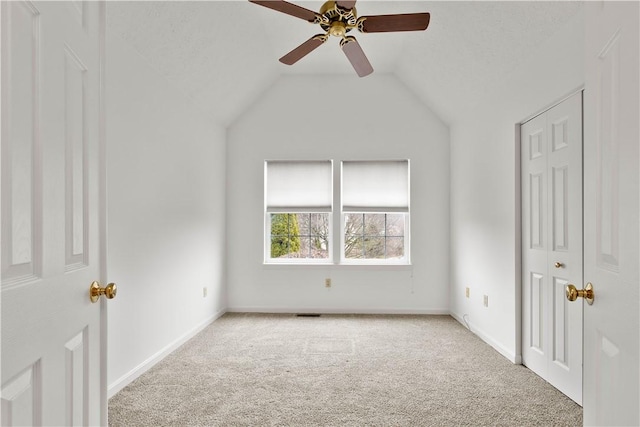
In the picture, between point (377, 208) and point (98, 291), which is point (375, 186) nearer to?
point (377, 208)

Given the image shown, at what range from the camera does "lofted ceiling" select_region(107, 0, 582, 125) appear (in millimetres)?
2719

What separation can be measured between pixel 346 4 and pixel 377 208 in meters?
3.11

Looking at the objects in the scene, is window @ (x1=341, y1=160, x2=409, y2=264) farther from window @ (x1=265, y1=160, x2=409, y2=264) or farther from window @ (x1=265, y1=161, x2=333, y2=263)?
window @ (x1=265, y1=161, x2=333, y2=263)

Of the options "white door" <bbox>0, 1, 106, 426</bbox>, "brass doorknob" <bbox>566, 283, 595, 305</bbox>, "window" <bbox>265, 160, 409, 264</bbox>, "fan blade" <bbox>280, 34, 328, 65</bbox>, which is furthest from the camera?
"window" <bbox>265, 160, 409, 264</bbox>

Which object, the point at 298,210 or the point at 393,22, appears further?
the point at 298,210

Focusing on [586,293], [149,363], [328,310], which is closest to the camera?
[586,293]

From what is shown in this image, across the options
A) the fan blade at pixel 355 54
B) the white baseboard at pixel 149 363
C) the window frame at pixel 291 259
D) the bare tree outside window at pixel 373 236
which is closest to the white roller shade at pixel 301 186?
the window frame at pixel 291 259

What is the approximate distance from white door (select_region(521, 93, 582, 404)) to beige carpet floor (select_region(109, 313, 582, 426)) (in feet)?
0.75

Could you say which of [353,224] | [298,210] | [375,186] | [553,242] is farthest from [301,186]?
[553,242]

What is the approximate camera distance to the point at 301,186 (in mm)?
5074

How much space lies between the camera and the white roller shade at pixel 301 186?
506 centimetres

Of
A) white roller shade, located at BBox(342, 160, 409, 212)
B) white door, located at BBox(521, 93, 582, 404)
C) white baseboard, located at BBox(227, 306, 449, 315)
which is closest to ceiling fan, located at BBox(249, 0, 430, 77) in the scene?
white door, located at BBox(521, 93, 582, 404)

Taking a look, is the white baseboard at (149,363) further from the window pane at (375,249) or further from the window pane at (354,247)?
the window pane at (375,249)

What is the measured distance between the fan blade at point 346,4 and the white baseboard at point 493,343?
2872 mm
